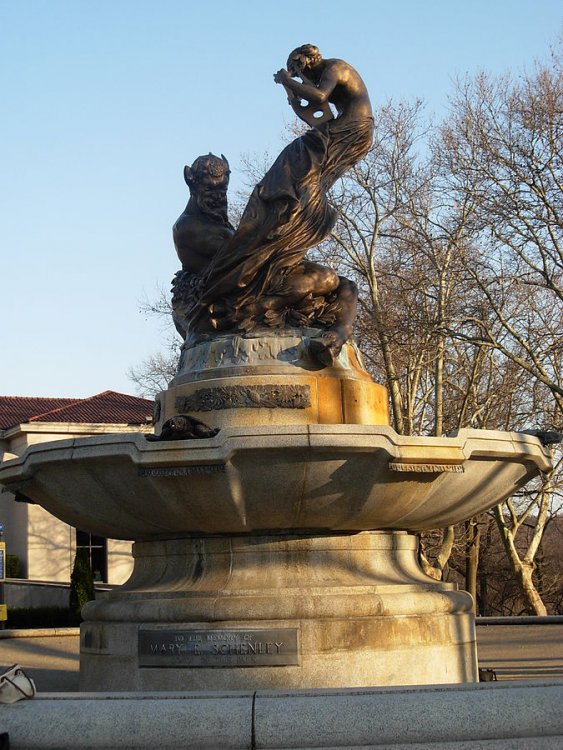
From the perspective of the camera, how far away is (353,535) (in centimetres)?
827

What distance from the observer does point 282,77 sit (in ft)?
32.6

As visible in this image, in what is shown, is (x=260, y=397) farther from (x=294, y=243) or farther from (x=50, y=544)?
(x=50, y=544)

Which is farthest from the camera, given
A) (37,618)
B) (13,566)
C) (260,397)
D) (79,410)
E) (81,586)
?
(79,410)

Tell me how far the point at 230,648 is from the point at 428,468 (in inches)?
75.5

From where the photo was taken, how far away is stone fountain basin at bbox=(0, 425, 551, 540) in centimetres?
730

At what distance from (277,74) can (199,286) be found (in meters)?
2.25

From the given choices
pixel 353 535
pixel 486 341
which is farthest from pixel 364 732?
pixel 486 341

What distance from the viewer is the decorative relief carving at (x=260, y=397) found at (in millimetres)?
8547

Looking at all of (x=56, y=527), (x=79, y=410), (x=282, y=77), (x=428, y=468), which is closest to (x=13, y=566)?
(x=56, y=527)

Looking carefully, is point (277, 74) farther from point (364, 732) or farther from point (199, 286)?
point (364, 732)

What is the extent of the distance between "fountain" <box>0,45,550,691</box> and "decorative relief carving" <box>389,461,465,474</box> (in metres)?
0.01

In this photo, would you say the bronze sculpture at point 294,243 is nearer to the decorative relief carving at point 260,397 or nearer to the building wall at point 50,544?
the decorative relief carving at point 260,397

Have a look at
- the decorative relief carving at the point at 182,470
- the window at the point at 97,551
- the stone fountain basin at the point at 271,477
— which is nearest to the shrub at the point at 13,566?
the window at the point at 97,551

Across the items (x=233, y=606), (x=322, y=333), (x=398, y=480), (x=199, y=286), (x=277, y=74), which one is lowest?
(x=233, y=606)
